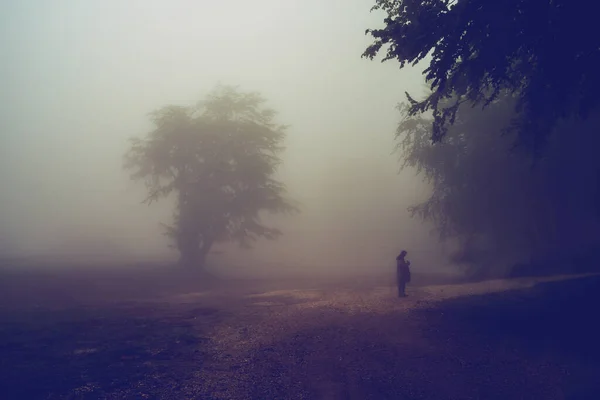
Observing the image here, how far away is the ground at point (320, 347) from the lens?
8.16 meters

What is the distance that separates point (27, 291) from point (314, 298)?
1541cm

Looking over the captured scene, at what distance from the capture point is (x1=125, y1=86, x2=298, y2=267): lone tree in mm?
33375

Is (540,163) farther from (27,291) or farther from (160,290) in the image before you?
(27,291)

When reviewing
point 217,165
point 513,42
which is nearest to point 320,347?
point 513,42

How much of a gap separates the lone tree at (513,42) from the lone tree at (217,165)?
2167 cm

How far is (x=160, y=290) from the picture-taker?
995 inches

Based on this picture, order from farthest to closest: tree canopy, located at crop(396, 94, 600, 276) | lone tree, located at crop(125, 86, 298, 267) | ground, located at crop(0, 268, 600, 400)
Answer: lone tree, located at crop(125, 86, 298, 267) < tree canopy, located at crop(396, 94, 600, 276) < ground, located at crop(0, 268, 600, 400)

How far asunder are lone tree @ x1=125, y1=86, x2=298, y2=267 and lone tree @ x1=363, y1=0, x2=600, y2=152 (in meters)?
21.7

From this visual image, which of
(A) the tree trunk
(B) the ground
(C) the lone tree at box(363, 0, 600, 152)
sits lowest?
(B) the ground

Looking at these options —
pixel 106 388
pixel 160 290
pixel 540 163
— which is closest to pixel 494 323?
pixel 106 388

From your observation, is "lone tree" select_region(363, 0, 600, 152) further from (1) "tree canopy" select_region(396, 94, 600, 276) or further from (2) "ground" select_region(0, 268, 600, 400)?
(1) "tree canopy" select_region(396, 94, 600, 276)

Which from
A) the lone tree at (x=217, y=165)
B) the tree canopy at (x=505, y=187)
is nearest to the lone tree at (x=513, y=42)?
the tree canopy at (x=505, y=187)

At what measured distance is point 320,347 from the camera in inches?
420

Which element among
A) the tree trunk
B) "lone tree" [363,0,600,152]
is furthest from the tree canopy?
the tree trunk
